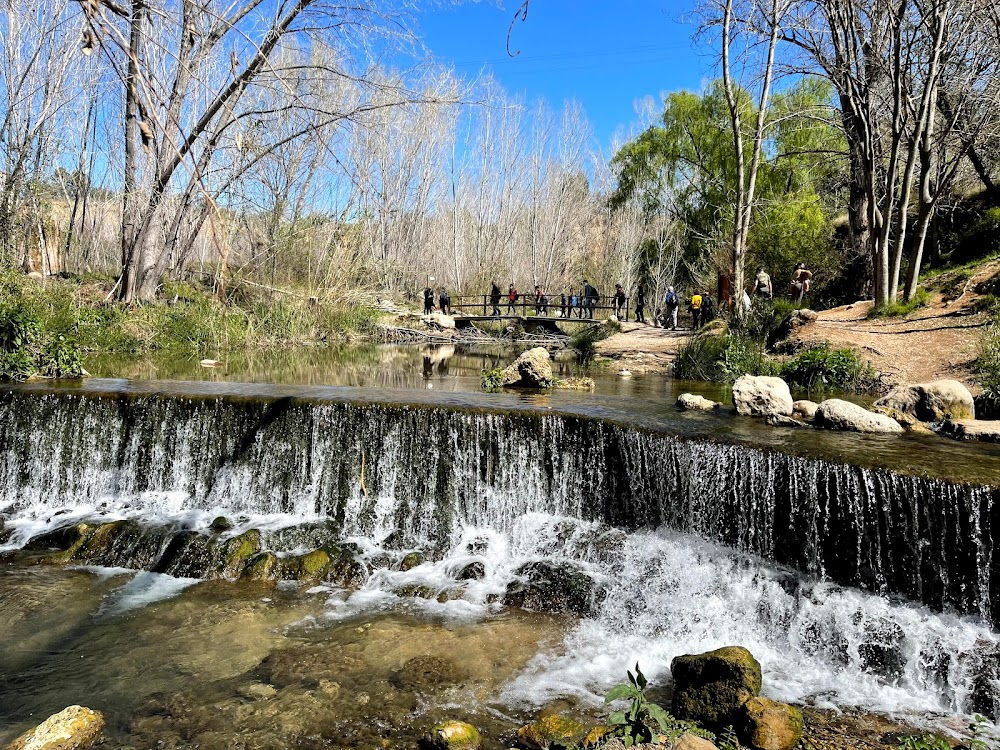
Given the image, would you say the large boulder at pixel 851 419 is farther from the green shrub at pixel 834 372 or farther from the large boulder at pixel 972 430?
the green shrub at pixel 834 372

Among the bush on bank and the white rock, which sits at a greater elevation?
the bush on bank

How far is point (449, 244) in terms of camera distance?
3538 cm

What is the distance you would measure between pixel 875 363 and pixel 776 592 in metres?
6.74

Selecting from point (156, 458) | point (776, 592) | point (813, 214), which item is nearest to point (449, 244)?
point (813, 214)

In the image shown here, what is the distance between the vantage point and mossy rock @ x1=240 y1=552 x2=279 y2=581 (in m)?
5.66

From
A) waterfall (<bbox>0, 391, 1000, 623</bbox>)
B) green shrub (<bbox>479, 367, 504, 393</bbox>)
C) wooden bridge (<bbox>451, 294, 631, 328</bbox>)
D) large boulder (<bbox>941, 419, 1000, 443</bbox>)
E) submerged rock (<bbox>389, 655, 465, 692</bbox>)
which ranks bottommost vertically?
submerged rock (<bbox>389, 655, 465, 692</bbox>)

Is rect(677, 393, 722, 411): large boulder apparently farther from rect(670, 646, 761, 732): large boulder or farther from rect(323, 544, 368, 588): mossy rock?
rect(670, 646, 761, 732): large boulder

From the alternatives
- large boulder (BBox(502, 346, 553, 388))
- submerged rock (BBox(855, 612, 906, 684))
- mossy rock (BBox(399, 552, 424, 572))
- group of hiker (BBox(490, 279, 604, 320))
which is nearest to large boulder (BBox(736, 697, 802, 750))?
submerged rock (BBox(855, 612, 906, 684))

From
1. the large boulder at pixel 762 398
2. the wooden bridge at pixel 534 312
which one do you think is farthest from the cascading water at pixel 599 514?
the wooden bridge at pixel 534 312

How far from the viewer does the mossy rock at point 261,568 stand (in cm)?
566

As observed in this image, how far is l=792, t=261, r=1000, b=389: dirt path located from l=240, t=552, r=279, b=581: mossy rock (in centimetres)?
852

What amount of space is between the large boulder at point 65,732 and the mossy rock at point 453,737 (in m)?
1.67

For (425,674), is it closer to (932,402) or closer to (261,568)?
(261,568)

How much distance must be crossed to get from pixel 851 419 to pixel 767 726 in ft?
13.8
